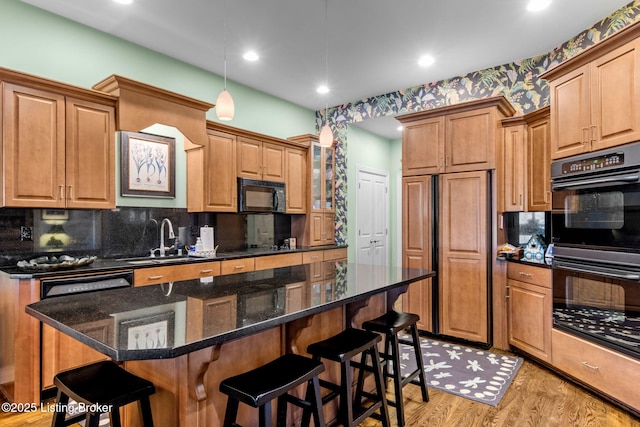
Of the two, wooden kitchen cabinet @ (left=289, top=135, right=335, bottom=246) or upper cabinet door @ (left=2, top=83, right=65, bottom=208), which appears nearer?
upper cabinet door @ (left=2, top=83, right=65, bottom=208)

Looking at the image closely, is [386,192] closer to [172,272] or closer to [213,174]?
[213,174]

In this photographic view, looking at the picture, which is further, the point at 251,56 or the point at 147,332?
the point at 251,56

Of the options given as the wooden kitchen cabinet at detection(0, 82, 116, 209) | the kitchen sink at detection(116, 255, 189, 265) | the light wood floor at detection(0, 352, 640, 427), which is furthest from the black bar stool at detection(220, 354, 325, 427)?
the wooden kitchen cabinet at detection(0, 82, 116, 209)

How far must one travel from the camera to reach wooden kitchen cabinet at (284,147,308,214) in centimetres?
496

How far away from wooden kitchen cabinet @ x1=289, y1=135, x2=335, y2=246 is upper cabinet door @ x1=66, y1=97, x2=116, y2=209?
2.56 m

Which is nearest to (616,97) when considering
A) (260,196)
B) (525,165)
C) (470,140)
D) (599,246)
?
(599,246)

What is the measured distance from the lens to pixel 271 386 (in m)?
1.40

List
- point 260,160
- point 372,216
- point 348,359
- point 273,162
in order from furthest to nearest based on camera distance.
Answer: point 372,216, point 273,162, point 260,160, point 348,359

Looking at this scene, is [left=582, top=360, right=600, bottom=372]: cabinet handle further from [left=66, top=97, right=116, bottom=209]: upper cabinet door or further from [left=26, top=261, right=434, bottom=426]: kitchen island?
[left=66, top=97, right=116, bottom=209]: upper cabinet door

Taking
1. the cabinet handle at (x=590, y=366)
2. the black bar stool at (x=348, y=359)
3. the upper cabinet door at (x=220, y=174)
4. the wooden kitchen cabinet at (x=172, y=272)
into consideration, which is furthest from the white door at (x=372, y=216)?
the black bar stool at (x=348, y=359)

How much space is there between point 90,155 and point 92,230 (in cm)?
70

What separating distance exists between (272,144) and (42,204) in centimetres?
259

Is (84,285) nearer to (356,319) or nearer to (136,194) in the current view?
(136,194)

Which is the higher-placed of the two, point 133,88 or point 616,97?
point 133,88
